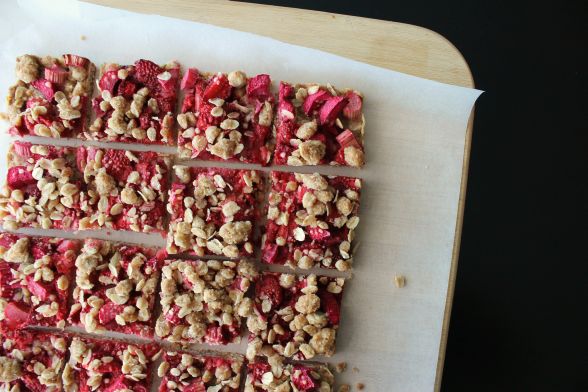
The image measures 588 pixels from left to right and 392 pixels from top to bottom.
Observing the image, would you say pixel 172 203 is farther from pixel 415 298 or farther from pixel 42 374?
pixel 415 298

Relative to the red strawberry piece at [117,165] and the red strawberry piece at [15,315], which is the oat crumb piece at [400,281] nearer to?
the red strawberry piece at [117,165]

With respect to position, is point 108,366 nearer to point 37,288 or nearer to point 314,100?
point 37,288

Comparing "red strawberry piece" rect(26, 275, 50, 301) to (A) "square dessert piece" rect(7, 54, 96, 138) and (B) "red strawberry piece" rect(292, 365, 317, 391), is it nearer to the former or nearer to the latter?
(A) "square dessert piece" rect(7, 54, 96, 138)

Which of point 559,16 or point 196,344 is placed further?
point 559,16

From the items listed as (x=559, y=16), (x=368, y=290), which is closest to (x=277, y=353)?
(x=368, y=290)

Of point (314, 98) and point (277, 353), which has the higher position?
point (314, 98)

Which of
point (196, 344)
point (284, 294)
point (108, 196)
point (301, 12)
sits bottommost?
point (196, 344)

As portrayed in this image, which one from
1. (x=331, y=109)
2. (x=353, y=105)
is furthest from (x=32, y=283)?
(x=353, y=105)
